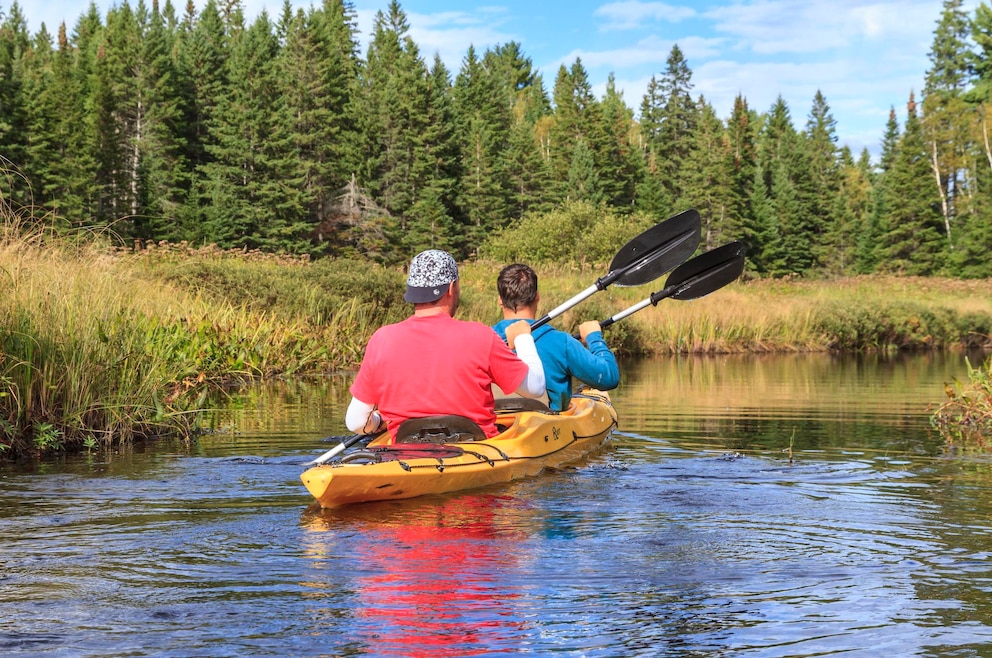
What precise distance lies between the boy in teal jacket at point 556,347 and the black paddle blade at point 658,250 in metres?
1.88

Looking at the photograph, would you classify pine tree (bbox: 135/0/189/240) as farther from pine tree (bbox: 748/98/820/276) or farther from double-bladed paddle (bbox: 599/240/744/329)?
double-bladed paddle (bbox: 599/240/744/329)

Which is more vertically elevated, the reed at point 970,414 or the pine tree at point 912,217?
the pine tree at point 912,217

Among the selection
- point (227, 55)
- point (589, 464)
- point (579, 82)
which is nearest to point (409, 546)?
point (589, 464)

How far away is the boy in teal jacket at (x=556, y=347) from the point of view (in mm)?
7953

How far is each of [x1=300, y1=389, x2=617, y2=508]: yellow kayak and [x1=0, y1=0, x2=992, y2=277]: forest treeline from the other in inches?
1525

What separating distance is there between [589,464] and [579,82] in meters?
80.6

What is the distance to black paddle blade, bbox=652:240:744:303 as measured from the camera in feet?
35.5

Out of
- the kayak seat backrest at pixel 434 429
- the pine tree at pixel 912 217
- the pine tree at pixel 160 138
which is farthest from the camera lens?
the pine tree at pixel 912 217

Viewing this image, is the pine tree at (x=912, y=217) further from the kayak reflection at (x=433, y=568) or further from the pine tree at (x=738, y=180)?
the kayak reflection at (x=433, y=568)

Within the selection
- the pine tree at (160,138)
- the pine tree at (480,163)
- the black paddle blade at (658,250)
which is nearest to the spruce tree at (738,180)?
the pine tree at (480,163)

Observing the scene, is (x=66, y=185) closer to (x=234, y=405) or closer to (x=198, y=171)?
(x=198, y=171)

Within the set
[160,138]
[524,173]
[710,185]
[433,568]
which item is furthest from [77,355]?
[524,173]

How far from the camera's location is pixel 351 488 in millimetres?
6059

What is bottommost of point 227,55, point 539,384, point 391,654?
point 391,654
